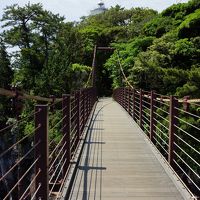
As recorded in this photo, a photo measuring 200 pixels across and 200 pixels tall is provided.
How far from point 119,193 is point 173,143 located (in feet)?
4.63

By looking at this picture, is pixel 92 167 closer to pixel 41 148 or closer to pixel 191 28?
pixel 41 148

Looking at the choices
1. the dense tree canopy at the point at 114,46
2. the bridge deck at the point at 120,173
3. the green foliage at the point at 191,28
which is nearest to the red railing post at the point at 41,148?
the bridge deck at the point at 120,173

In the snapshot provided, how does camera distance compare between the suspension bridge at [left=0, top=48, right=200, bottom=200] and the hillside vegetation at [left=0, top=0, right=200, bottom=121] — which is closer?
the suspension bridge at [left=0, top=48, right=200, bottom=200]

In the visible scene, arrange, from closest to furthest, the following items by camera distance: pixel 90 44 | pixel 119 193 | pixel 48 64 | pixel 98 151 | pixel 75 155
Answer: pixel 119 193
pixel 75 155
pixel 98 151
pixel 48 64
pixel 90 44

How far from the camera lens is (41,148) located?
15.4ft

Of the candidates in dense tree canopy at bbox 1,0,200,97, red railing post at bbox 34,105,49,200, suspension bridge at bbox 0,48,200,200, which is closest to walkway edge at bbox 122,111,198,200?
suspension bridge at bbox 0,48,200,200

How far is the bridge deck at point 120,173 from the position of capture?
6219 millimetres

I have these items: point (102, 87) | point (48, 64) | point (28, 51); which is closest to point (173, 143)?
point (48, 64)

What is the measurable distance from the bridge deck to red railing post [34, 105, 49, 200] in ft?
4.33

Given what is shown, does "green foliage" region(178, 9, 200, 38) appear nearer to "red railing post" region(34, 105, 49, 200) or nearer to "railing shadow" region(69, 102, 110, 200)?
"railing shadow" region(69, 102, 110, 200)

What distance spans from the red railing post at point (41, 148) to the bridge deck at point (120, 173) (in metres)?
1.32

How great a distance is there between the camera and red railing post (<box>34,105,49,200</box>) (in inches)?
185

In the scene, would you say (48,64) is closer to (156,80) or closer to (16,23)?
(16,23)

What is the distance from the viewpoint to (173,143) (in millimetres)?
7281
